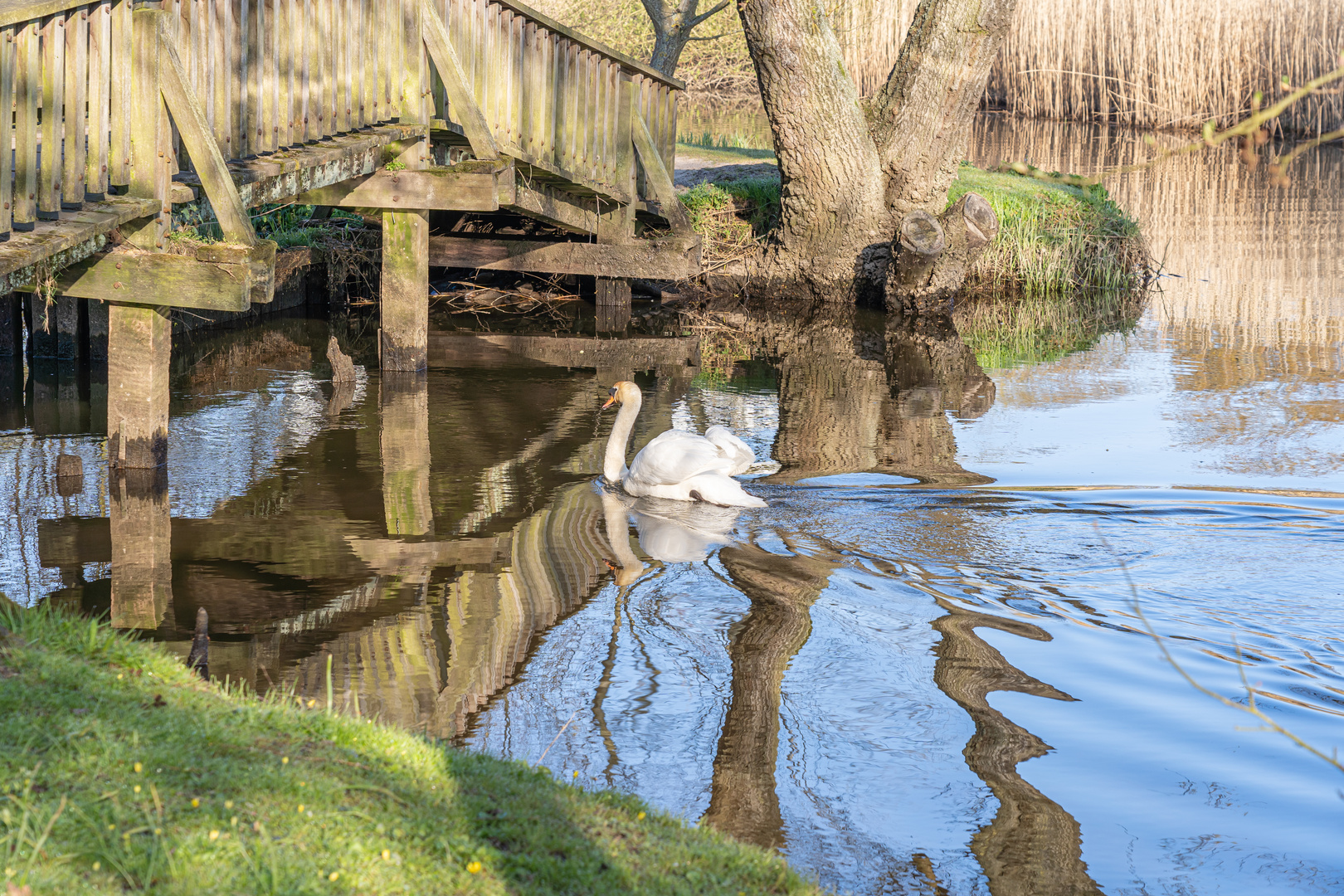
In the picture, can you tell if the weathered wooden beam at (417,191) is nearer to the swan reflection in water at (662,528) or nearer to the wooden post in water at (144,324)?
the wooden post in water at (144,324)

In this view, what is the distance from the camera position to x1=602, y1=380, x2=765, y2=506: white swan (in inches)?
318

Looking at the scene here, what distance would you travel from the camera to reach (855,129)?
15.3 m

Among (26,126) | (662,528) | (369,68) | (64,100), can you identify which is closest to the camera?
(26,126)

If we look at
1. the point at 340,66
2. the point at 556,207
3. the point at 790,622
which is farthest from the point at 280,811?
the point at 556,207

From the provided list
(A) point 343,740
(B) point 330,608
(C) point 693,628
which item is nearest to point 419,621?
(B) point 330,608

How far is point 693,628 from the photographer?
20.5 ft

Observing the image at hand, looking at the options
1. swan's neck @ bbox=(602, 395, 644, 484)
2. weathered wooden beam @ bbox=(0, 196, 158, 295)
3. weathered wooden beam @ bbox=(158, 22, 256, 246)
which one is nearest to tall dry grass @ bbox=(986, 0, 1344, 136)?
swan's neck @ bbox=(602, 395, 644, 484)

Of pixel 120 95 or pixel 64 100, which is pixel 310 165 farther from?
pixel 64 100

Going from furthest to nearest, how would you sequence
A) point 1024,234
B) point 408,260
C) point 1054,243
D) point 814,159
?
point 1054,243, point 1024,234, point 814,159, point 408,260

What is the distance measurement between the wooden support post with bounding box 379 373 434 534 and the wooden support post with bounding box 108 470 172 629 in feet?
4.21

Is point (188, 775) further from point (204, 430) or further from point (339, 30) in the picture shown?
point (339, 30)

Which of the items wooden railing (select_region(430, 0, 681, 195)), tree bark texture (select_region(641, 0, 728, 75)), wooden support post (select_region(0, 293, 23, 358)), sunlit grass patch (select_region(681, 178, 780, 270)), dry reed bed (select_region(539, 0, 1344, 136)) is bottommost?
wooden support post (select_region(0, 293, 23, 358))

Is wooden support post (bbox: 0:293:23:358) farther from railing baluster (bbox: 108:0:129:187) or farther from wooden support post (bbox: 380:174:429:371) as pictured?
railing baluster (bbox: 108:0:129:187)

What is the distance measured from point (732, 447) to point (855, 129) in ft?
26.1
